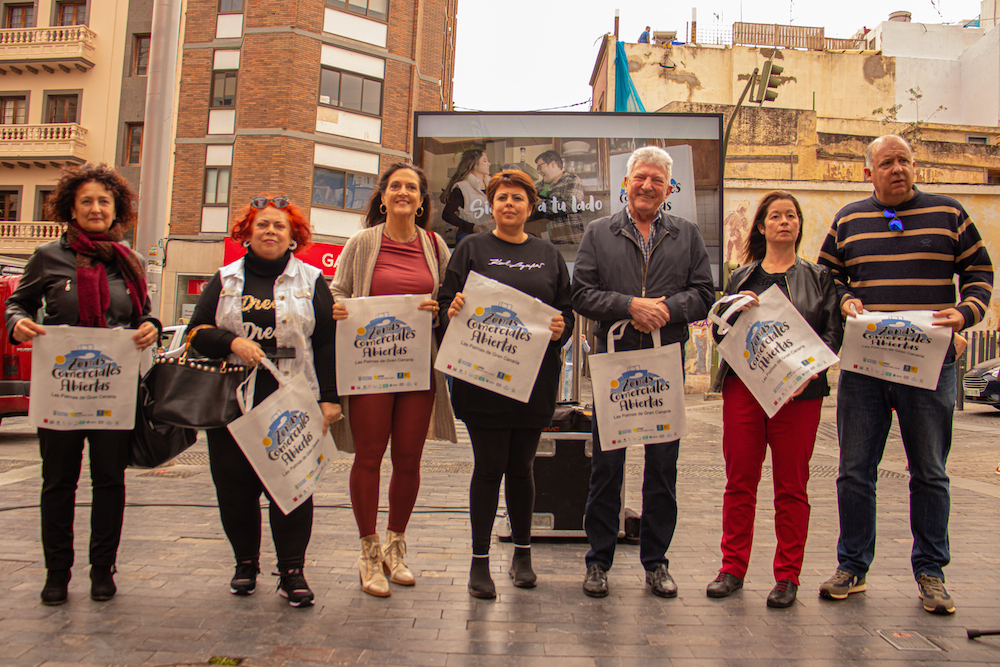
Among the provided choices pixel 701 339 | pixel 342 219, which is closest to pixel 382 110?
pixel 342 219

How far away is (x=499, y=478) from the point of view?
382 cm

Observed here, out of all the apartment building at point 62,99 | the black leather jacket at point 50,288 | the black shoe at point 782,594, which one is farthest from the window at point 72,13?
the black shoe at point 782,594

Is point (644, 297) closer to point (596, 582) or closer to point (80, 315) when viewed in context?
point (596, 582)

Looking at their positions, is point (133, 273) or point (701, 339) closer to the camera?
point (133, 273)

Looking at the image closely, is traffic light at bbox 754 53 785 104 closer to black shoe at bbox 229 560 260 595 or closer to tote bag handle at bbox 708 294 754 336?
tote bag handle at bbox 708 294 754 336

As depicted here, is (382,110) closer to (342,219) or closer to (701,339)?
(342,219)

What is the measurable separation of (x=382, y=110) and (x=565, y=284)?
81.7 ft

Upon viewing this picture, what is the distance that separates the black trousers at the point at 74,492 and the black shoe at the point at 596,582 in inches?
93.1

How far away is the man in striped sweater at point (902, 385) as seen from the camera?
368 cm

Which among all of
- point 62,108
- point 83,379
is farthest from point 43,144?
point 83,379

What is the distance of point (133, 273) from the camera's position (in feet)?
12.2

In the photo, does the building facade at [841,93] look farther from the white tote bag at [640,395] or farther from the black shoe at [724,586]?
the black shoe at [724,586]

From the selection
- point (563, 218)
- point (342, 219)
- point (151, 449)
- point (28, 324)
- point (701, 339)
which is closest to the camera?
point (28, 324)

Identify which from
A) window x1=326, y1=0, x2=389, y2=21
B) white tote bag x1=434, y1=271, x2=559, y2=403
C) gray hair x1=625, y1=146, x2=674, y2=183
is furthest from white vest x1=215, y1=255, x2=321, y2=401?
window x1=326, y1=0, x2=389, y2=21
